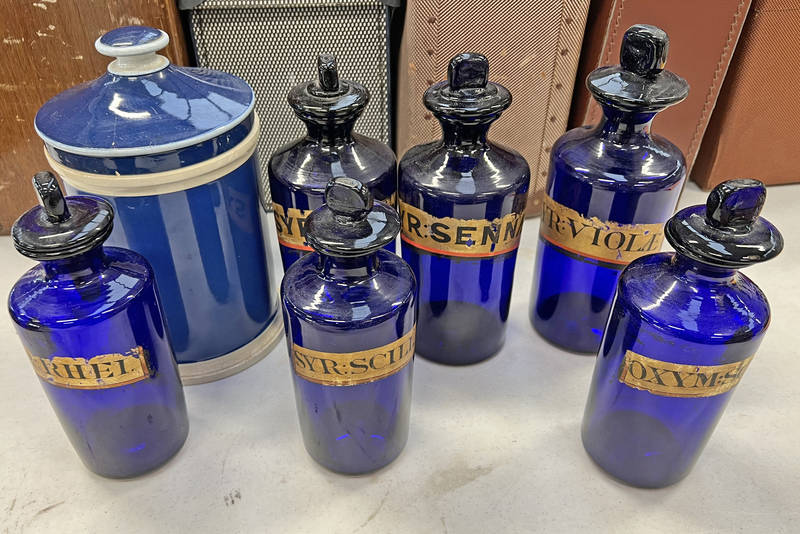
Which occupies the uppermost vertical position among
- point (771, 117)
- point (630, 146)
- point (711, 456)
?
point (630, 146)

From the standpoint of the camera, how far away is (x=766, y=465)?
959 mm

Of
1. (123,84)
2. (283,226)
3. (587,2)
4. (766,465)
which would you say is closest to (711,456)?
(766,465)

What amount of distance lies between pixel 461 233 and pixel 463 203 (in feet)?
0.16

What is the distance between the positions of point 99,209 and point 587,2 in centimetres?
94

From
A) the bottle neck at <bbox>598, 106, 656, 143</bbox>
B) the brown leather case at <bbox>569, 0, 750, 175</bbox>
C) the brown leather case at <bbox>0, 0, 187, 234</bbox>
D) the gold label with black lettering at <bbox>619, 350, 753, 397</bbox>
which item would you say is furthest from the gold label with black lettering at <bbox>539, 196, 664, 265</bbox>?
the brown leather case at <bbox>0, 0, 187, 234</bbox>

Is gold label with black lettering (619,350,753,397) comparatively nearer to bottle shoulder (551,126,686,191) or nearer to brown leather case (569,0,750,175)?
bottle shoulder (551,126,686,191)

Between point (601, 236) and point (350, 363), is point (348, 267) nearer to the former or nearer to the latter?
point (350, 363)

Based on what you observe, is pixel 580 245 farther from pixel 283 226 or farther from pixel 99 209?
pixel 99 209

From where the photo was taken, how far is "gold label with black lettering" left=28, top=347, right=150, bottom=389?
→ 0.79 metres

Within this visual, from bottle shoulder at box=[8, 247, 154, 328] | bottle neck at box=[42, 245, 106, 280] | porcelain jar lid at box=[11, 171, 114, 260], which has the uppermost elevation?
porcelain jar lid at box=[11, 171, 114, 260]

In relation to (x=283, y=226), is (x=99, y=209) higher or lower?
higher

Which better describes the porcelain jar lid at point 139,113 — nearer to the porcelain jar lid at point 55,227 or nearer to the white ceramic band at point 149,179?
the white ceramic band at point 149,179

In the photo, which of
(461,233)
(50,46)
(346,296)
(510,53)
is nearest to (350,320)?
(346,296)

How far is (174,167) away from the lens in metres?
0.88
